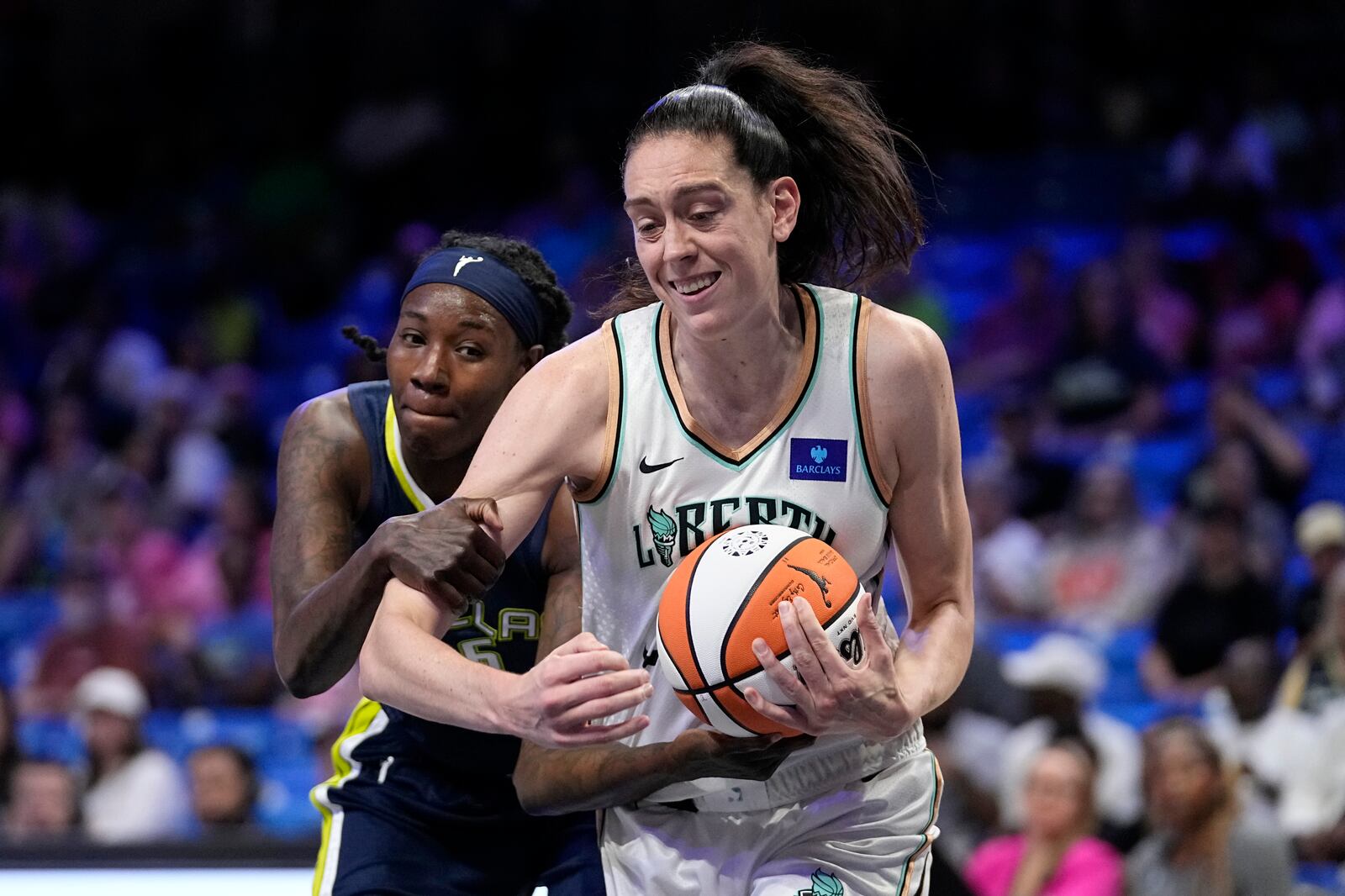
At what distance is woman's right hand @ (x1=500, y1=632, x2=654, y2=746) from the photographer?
208 cm

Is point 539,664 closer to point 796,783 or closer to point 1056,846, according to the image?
point 796,783

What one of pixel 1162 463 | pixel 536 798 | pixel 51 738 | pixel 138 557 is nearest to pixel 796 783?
pixel 536 798

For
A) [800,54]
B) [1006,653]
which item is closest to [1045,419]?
[1006,653]

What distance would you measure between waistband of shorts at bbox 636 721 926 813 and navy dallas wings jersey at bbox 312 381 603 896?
0.34 metres

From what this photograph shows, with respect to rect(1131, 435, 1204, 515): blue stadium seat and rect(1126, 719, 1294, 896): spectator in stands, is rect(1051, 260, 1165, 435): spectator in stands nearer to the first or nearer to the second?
rect(1131, 435, 1204, 515): blue stadium seat

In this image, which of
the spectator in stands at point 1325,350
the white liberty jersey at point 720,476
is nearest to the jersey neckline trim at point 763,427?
the white liberty jersey at point 720,476

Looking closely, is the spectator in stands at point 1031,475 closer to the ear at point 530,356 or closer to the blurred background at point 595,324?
the blurred background at point 595,324

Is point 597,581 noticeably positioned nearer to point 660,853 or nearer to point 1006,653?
point 660,853

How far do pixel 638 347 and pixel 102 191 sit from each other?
32.0 feet

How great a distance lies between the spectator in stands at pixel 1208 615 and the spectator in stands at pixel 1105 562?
29cm

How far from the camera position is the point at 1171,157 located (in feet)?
30.4

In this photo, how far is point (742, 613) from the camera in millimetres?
2258

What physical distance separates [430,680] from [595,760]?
0.38m

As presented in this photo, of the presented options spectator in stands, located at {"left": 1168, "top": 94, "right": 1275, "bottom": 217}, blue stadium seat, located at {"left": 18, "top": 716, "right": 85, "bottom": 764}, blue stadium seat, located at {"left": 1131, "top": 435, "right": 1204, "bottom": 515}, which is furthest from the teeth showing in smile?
spectator in stands, located at {"left": 1168, "top": 94, "right": 1275, "bottom": 217}
